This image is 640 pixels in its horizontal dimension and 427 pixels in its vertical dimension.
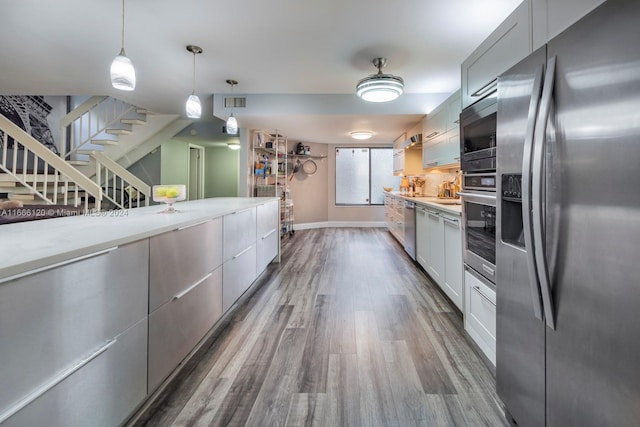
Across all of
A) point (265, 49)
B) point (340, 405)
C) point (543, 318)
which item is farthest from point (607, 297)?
point (265, 49)

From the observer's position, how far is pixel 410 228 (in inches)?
158

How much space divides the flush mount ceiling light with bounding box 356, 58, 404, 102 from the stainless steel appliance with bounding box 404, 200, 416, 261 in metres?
1.42

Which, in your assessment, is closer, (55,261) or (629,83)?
(629,83)

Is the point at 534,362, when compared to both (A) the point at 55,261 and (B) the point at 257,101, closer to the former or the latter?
(A) the point at 55,261

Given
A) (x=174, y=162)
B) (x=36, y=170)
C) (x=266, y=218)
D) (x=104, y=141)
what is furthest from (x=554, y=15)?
(x=174, y=162)

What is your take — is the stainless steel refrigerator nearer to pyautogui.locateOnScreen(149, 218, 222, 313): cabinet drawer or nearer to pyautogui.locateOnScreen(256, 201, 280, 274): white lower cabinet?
pyautogui.locateOnScreen(149, 218, 222, 313): cabinet drawer

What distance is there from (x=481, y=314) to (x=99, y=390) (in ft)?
6.12

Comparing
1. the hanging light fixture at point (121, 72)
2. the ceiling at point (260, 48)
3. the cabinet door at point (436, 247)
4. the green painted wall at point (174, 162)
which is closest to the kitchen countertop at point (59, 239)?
the hanging light fixture at point (121, 72)

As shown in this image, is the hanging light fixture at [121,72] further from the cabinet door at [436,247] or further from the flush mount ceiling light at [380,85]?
the cabinet door at [436,247]

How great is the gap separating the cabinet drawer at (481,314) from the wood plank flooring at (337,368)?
10 centimetres

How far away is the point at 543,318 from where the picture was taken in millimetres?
995

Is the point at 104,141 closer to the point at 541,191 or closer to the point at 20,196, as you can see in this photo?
the point at 20,196

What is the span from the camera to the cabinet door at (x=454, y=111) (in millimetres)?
2980

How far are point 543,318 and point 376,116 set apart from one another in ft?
12.6
